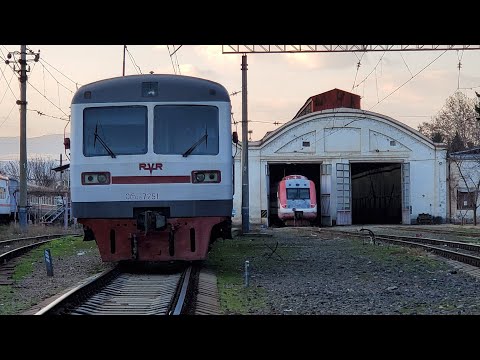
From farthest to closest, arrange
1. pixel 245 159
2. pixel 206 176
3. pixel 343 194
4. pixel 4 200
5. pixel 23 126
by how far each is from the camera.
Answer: pixel 343 194
pixel 4 200
pixel 245 159
pixel 23 126
pixel 206 176

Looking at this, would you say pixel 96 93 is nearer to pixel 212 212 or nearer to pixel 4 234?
pixel 212 212

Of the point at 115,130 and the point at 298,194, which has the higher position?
the point at 115,130

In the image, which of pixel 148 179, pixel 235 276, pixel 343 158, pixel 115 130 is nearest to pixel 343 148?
pixel 343 158

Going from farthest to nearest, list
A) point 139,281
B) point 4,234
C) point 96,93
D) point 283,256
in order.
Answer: point 4,234
point 283,256
point 96,93
point 139,281

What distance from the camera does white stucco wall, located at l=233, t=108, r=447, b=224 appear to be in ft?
135

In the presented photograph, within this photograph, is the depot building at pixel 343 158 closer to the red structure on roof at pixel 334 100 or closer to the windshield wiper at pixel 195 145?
→ the red structure on roof at pixel 334 100

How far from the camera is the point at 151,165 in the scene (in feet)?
35.6

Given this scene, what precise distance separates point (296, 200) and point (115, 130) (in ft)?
88.3

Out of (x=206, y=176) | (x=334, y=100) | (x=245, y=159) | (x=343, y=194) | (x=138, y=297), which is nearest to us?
(x=138, y=297)

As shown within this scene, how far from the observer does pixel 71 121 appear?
11156mm

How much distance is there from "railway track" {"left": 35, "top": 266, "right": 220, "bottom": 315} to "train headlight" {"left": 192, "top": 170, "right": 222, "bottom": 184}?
151cm

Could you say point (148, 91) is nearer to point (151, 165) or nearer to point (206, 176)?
point (151, 165)
